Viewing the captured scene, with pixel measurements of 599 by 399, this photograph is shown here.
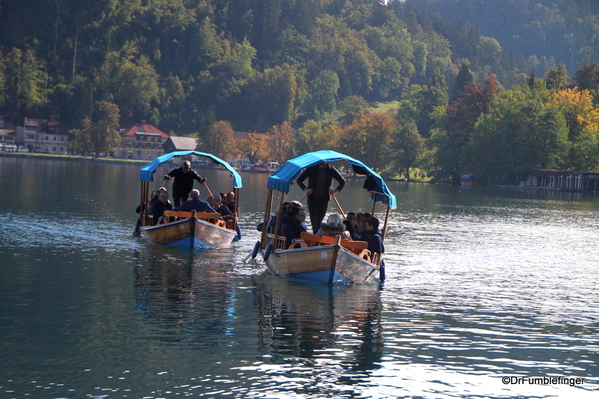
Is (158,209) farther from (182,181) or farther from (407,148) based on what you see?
(407,148)

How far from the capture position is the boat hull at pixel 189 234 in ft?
106

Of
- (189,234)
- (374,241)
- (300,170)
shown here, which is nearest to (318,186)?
(300,170)

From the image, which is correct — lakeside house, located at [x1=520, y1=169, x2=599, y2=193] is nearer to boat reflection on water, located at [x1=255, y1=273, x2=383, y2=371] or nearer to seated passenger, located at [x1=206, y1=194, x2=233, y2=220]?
seated passenger, located at [x1=206, y1=194, x2=233, y2=220]

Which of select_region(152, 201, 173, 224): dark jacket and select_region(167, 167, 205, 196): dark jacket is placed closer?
select_region(167, 167, 205, 196): dark jacket

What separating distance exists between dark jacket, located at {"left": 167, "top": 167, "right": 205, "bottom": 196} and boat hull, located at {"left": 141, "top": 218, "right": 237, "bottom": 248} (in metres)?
2.03

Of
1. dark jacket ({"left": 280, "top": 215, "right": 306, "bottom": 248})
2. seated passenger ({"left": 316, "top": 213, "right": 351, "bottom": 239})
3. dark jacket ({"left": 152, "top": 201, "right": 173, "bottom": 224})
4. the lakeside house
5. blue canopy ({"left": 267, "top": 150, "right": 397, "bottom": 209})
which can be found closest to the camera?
seated passenger ({"left": 316, "top": 213, "right": 351, "bottom": 239})

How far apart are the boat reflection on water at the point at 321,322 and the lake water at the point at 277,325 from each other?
6 cm

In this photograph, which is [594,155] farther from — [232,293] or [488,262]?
[232,293]

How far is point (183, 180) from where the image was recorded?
111ft

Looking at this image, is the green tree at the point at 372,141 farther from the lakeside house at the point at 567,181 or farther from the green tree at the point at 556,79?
the lakeside house at the point at 567,181

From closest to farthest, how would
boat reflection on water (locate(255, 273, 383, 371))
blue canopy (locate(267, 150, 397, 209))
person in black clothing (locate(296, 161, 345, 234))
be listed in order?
boat reflection on water (locate(255, 273, 383, 371)) < blue canopy (locate(267, 150, 397, 209)) < person in black clothing (locate(296, 161, 345, 234))

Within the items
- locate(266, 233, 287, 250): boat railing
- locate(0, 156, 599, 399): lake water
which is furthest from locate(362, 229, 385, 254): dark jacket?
locate(266, 233, 287, 250): boat railing

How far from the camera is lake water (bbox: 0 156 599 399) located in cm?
1530

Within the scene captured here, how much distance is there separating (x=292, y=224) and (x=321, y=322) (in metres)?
6.97
